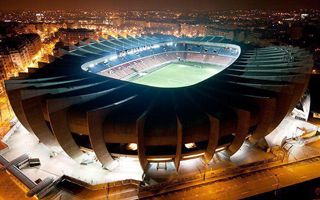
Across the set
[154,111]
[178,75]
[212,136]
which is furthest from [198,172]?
[178,75]

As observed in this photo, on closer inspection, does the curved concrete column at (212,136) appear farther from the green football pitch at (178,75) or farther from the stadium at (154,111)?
the green football pitch at (178,75)

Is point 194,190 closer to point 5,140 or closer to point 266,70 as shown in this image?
point 266,70

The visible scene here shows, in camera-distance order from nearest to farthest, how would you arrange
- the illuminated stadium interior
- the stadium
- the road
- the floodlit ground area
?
the stadium, the road, the floodlit ground area, the illuminated stadium interior

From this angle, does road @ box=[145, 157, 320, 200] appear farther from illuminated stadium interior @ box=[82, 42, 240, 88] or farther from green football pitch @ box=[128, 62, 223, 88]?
green football pitch @ box=[128, 62, 223, 88]

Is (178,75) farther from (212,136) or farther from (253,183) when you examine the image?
(253,183)

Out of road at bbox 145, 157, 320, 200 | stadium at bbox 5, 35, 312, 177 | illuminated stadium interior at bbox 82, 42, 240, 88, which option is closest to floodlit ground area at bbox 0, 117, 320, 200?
road at bbox 145, 157, 320, 200

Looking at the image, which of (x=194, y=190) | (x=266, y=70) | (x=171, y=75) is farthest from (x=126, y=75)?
(x=194, y=190)

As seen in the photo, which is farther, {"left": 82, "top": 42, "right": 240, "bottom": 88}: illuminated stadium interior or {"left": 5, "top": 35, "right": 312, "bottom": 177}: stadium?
{"left": 82, "top": 42, "right": 240, "bottom": 88}: illuminated stadium interior
